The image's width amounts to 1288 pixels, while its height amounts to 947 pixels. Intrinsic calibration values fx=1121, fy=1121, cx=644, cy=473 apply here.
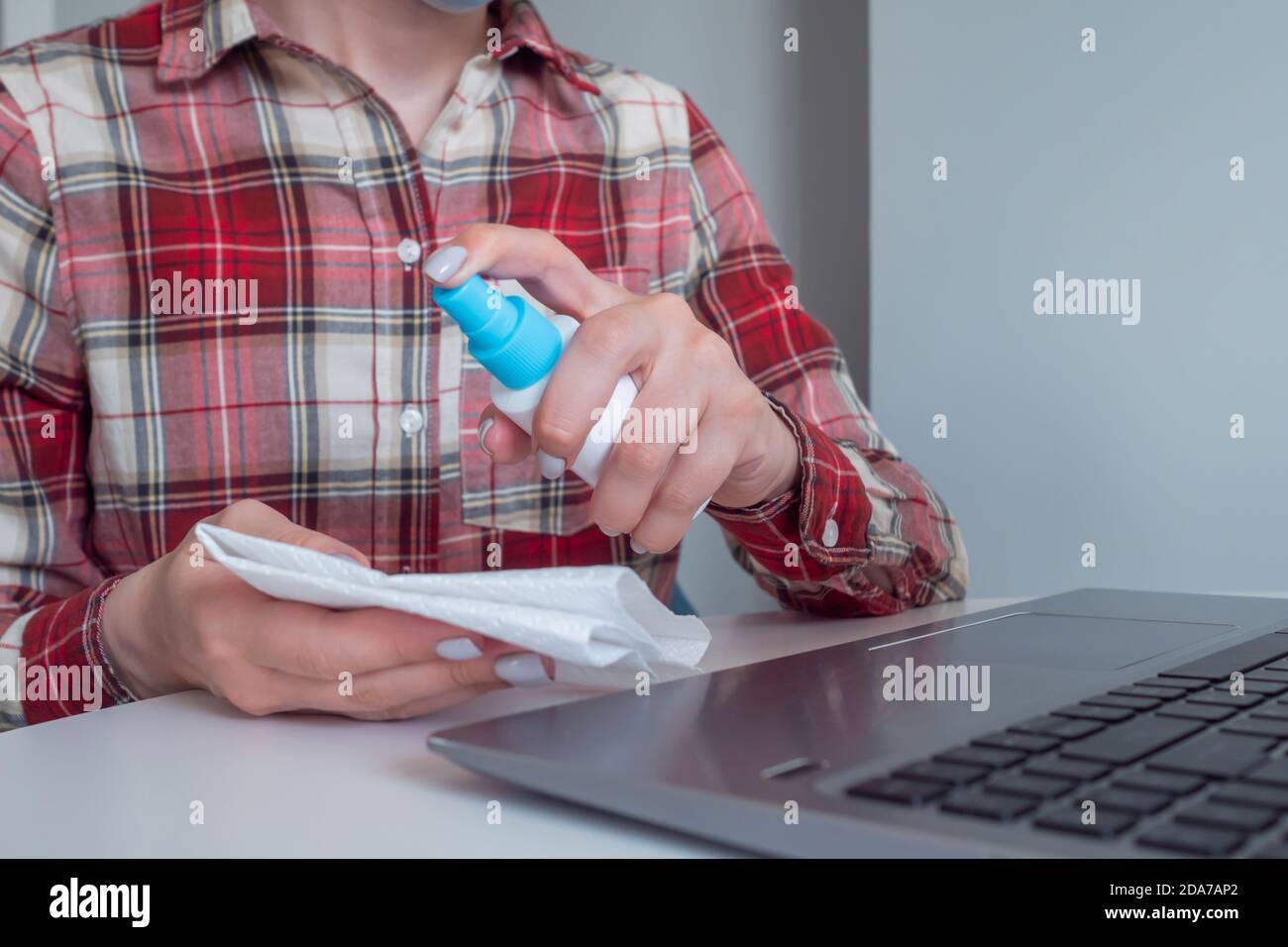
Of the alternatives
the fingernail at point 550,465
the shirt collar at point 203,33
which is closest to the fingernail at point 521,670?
the fingernail at point 550,465

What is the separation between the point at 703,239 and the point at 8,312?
2.00 ft

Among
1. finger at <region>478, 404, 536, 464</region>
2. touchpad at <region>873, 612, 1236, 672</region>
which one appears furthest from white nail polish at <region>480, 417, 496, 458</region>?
touchpad at <region>873, 612, 1236, 672</region>

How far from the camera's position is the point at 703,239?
3.64 ft

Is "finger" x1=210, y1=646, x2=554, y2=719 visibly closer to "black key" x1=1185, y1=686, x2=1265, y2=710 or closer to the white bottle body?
the white bottle body

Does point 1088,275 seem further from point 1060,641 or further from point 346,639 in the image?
point 346,639

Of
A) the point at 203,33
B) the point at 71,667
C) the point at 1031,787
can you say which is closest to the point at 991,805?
the point at 1031,787

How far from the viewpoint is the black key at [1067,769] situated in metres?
0.33

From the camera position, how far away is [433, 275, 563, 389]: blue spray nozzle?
18.5 inches

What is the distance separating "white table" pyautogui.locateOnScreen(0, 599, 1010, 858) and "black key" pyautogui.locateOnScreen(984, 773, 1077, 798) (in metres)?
0.08

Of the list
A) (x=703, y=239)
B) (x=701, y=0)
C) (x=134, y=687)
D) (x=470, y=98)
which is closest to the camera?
(x=134, y=687)

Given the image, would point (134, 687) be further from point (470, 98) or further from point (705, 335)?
point (470, 98)

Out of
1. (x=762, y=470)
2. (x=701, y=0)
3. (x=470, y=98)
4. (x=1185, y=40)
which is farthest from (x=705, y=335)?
(x=701, y=0)

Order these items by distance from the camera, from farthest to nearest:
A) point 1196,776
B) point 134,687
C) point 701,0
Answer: point 701,0, point 134,687, point 1196,776

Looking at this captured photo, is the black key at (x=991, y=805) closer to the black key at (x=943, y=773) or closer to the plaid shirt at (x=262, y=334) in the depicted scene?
the black key at (x=943, y=773)
